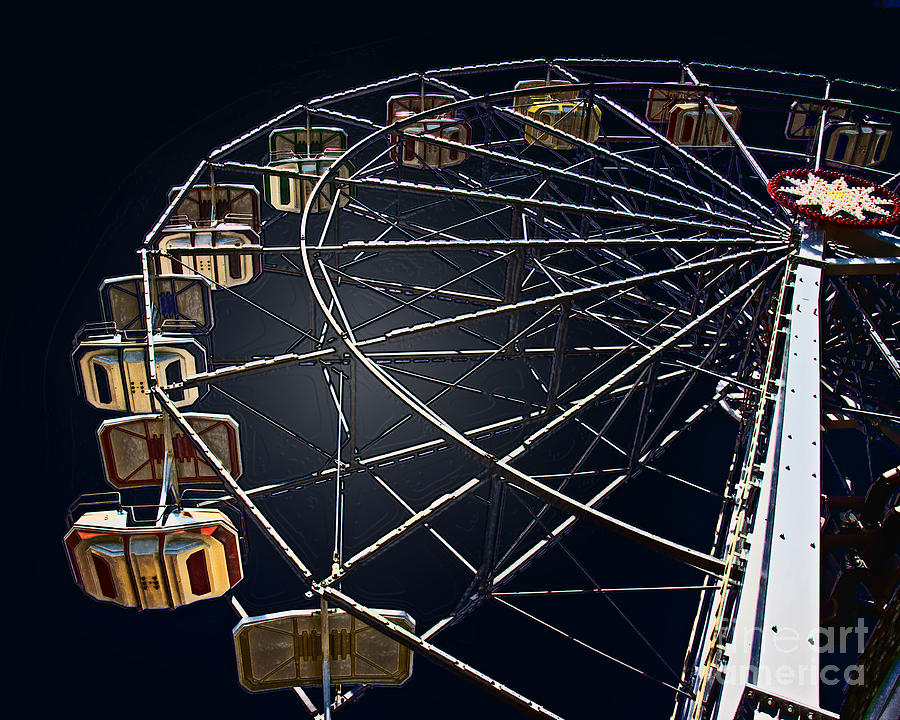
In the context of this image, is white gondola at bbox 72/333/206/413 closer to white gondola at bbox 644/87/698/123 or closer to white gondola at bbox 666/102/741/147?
white gondola at bbox 666/102/741/147

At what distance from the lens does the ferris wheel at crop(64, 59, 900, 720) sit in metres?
11.5

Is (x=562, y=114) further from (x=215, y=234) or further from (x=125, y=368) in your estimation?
(x=125, y=368)

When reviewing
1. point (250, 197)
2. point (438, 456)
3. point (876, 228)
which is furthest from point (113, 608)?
point (876, 228)

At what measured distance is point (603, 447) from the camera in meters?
25.9

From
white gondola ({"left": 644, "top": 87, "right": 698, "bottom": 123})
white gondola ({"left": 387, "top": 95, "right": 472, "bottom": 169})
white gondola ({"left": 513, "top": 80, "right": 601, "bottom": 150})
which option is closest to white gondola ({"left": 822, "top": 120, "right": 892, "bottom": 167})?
white gondola ({"left": 644, "top": 87, "right": 698, "bottom": 123})

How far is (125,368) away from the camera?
16125mm

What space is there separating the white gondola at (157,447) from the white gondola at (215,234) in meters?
4.09

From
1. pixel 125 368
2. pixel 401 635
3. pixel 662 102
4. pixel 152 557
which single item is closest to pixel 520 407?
pixel 662 102

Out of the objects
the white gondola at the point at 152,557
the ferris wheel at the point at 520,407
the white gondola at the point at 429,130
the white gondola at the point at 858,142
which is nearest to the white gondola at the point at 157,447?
the ferris wheel at the point at 520,407

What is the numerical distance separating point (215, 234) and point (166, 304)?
2.52m

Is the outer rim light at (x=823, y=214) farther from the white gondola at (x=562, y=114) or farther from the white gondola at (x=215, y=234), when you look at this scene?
the white gondola at (x=215, y=234)

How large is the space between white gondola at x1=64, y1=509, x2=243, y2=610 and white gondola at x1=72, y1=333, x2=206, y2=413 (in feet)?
11.3

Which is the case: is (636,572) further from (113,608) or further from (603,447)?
(113,608)

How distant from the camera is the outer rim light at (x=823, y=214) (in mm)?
17891
